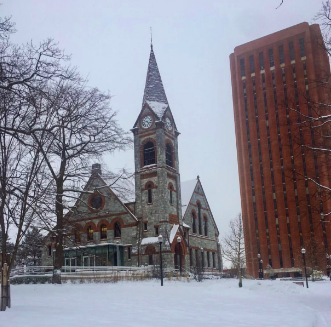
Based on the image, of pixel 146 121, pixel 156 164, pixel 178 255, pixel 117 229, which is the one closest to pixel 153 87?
pixel 146 121

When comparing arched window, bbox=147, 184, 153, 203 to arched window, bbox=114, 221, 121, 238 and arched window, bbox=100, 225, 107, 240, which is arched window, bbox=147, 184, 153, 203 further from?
arched window, bbox=100, 225, 107, 240

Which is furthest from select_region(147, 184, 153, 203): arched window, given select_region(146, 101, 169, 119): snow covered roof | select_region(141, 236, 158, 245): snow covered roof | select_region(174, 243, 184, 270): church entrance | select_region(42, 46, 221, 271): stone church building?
select_region(146, 101, 169, 119): snow covered roof

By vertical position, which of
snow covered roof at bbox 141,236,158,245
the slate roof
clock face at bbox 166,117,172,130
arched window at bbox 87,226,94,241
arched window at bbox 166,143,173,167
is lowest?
snow covered roof at bbox 141,236,158,245

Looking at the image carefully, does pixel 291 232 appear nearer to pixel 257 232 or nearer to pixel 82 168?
pixel 257 232

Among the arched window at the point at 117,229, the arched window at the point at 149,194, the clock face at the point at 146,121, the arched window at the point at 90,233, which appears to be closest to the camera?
the arched window at the point at 149,194

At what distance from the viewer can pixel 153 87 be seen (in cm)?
5150

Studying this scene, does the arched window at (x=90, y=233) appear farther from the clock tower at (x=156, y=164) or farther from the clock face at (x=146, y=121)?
the clock face at (x=146, y=121)

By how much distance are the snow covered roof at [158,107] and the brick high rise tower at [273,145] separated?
158 ft

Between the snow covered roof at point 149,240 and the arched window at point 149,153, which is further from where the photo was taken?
the arched window at point 149,153

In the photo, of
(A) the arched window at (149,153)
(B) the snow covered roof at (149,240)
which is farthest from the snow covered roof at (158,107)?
(B) the snow covered roof at (149,240)

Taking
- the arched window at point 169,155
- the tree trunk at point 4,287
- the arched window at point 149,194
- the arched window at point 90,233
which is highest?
the arched window at point 169,155

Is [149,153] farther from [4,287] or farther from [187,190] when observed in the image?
[4,287]

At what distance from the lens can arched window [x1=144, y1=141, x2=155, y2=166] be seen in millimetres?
48500

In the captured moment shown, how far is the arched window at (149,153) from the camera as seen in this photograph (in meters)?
48.5
